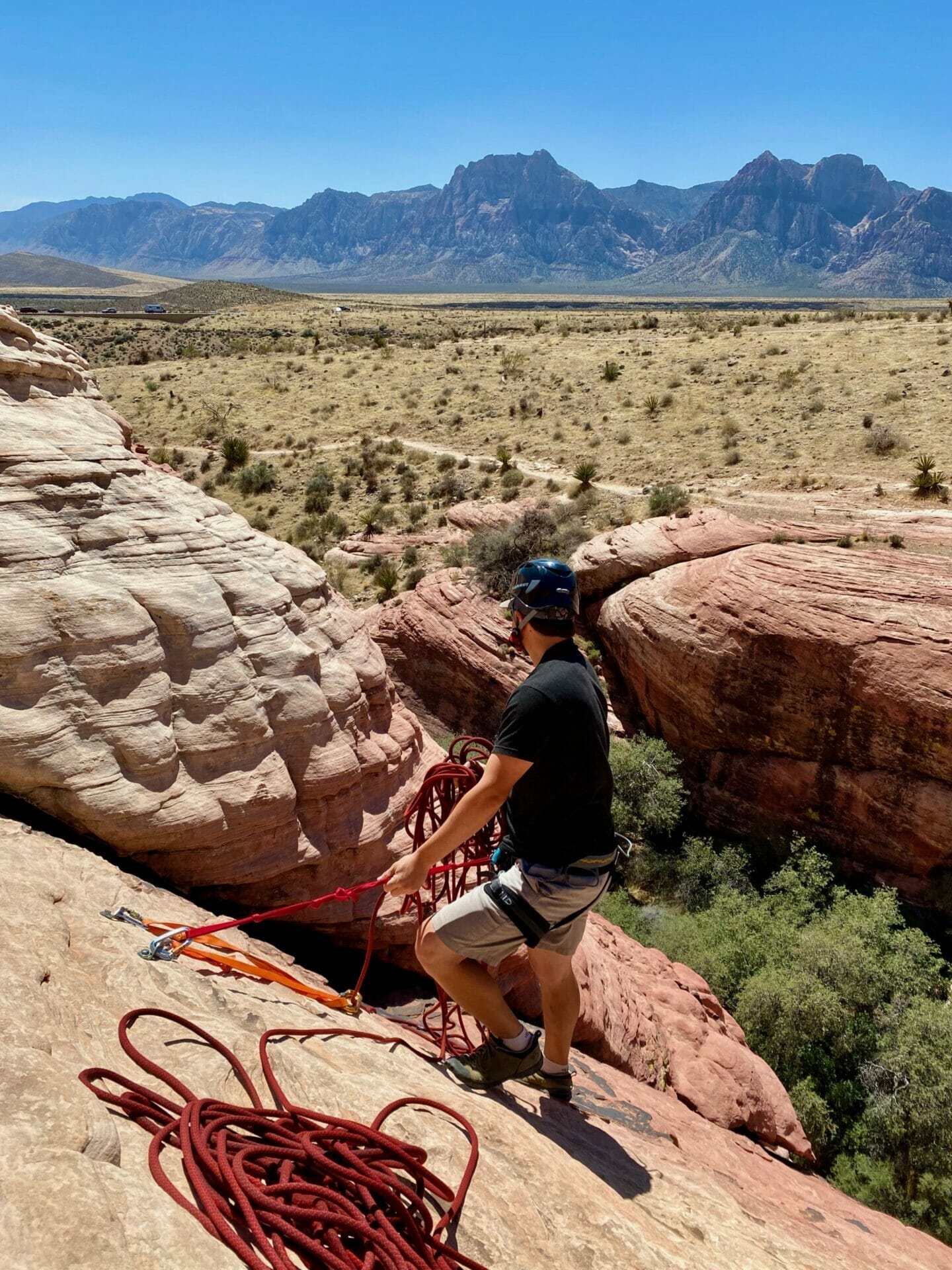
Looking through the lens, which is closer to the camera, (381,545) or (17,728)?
(17,728)

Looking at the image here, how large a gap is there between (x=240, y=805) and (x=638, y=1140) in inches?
114

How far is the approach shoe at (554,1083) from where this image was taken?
4.28 m

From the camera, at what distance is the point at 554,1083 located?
4281mm

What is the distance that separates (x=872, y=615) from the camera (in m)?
12.1

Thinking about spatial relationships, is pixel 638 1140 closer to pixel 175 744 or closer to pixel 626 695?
pixel 175 744

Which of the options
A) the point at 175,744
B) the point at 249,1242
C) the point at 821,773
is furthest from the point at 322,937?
the point at 821,773

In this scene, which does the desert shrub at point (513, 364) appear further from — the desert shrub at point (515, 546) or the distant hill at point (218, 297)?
the distant hill at point (218, 297)

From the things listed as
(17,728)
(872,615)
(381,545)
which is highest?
(17,728)

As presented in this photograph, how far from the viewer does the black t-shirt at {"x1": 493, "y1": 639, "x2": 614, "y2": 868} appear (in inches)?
130

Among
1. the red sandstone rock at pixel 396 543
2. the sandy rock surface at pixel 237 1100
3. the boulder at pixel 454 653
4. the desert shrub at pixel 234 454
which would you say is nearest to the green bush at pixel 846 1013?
the sandy rock surface at pixel 237 1100

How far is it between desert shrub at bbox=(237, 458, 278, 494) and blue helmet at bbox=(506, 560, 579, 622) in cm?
2329

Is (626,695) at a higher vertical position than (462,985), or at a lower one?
lower

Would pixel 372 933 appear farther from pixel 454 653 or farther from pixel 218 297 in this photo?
pixel 218 297

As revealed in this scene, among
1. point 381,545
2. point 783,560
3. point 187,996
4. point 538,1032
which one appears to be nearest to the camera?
point 187,996
